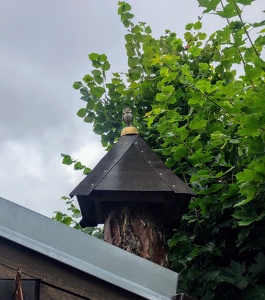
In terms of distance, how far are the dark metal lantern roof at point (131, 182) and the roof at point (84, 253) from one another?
72cm

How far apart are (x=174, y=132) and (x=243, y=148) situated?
0.42 meters

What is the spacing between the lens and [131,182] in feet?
6.79

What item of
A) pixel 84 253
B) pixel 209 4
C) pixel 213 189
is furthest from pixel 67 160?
pixel 84 253

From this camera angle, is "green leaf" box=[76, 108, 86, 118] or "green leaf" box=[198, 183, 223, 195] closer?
"green leaf" box=[198, 183, 223, 195]

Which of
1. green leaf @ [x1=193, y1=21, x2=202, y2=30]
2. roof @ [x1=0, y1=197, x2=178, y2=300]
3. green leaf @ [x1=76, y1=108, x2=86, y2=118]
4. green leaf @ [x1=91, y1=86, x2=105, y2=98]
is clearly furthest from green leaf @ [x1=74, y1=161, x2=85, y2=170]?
roof @ [x1=0, y1=197, x2=178, y2=300]

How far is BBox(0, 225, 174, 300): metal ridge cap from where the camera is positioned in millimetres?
1289

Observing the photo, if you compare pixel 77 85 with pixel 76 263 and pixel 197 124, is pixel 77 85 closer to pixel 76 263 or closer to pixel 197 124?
pixel 197 124

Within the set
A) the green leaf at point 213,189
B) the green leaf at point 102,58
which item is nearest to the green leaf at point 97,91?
the green leaf at point 102,58

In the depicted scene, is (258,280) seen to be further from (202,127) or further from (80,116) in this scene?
(80,116)

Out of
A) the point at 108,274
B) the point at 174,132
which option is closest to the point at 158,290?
the point at 108,274

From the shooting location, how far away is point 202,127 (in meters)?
2.97

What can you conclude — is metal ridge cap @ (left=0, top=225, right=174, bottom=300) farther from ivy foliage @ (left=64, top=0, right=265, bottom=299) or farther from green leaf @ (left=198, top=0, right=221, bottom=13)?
green leaf @ (left=198, top=0, right=221, bottom=13)

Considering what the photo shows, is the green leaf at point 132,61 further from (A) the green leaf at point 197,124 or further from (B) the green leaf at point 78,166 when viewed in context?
(A) the green leaf at point 197,124

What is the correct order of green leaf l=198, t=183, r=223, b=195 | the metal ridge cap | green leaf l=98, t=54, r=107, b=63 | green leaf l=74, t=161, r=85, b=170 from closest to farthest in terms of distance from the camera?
the metal ridge cap < green leaf l=198, t=183, r=223, b=195 < green leaf l=98, t=54, r=107, b=63 < green leaf l=74, t=161, r=85, b=170
